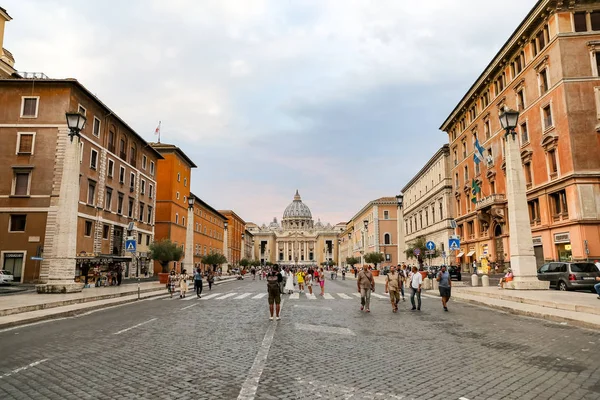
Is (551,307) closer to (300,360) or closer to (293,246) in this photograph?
(300,360)

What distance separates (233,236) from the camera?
10250 centimetres

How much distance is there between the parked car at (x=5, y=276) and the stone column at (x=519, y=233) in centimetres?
3213

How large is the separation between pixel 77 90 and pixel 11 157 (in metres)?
7.24

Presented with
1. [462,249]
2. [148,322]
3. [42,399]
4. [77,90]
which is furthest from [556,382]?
[462,249]

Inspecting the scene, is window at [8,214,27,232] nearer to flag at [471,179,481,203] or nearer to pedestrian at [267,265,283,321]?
pedestrian at [267,265,283,321]

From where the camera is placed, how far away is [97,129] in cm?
3559

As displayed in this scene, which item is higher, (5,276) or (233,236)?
(233,236)

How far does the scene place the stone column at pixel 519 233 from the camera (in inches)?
738

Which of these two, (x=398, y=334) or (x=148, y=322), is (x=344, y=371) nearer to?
(x=398, y=334)

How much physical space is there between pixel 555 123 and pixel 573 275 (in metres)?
13.7

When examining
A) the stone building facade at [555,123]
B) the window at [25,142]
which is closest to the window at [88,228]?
the window at [25,142]

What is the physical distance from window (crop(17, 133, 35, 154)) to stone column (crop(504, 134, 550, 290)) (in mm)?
33488

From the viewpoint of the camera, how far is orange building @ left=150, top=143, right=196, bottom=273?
175 feet

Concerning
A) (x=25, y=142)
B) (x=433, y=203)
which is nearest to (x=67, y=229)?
(x=25, y=142)
